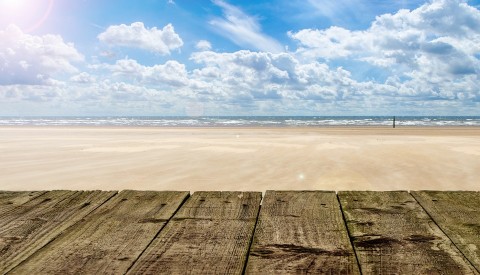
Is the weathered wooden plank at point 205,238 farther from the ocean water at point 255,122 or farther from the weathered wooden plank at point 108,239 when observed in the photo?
the ocean water at point 255,122

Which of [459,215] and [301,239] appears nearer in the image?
[301,239]

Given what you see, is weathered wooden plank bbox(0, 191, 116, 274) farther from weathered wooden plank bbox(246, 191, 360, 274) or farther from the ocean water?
the ocean water

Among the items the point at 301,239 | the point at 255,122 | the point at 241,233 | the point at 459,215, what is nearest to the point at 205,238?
the point at 241,233

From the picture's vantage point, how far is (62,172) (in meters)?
10.4

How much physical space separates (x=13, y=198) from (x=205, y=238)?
1507mm

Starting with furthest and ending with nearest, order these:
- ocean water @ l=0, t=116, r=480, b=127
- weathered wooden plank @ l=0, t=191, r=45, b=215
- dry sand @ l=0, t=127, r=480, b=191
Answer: ocean water @ l=0, t=116, r=480, b=127
dry sand @ l=0, t=127, r=480, b=191
weathered wooden plank @ l=0, t=191, r=45, b=215

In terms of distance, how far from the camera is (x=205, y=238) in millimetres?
1881

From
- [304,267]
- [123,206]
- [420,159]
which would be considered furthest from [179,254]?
[420,159]

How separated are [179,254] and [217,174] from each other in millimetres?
8446

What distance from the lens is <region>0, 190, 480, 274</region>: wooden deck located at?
1611mm

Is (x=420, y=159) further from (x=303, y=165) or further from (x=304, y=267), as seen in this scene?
(x=304, y=267)

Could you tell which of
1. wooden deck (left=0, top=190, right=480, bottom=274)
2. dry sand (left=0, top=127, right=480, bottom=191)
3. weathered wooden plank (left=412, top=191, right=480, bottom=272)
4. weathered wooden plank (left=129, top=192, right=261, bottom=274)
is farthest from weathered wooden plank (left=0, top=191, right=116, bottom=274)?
dry sand (left=0, top=127, right=480, bottom=191)

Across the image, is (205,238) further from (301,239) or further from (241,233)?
(301,239)

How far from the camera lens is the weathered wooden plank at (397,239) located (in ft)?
5.17
